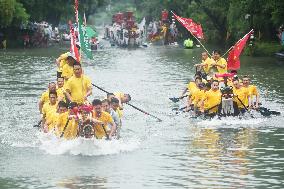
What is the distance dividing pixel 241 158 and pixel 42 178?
427 centimetres

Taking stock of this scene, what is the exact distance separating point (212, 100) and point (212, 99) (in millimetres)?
26

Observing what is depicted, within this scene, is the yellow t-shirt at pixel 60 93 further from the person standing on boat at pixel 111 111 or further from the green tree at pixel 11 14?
the green tree at pixel 11 14

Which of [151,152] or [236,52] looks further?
[236,52]

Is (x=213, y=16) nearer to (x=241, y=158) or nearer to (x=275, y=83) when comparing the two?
(x=275, y=83)

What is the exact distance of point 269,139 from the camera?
20.8 meters

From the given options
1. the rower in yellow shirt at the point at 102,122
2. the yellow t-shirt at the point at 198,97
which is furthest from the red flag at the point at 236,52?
the rower in yellow shirt at the point at 102,122

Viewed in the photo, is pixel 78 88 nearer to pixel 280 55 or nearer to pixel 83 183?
pixel 83 183

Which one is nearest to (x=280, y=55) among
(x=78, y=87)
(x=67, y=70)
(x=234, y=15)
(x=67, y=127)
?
(x=234, y=15)

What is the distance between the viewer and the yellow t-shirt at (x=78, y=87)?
2034 centimetres

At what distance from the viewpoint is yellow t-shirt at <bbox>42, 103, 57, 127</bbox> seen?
1998 cm

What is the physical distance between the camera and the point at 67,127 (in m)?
18.6

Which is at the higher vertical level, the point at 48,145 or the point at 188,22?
the point at 188,22

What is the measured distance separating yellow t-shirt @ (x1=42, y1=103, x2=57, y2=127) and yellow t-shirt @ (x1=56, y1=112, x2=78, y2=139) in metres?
0.93

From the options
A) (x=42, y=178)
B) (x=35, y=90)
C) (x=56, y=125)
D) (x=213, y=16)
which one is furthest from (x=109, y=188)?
(x=213, y=16)
